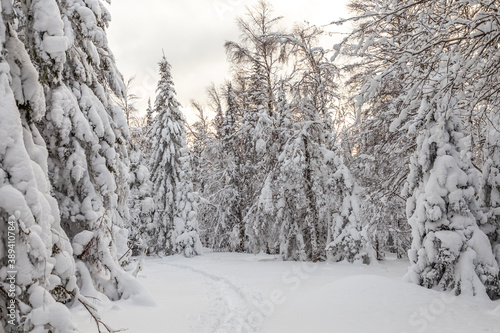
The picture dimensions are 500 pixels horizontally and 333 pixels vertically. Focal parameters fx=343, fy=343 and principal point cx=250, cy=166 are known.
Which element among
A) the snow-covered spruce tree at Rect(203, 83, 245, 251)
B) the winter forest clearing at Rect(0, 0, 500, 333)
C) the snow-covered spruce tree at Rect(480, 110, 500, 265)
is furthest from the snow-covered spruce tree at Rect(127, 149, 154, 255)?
the snow-covered spruce tree at Rect(480, 110, 500, 265)

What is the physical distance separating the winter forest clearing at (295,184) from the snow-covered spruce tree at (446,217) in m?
0.03

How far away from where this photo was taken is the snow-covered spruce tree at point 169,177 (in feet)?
82.4

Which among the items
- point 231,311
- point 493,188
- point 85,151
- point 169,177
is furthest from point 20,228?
point 169,177

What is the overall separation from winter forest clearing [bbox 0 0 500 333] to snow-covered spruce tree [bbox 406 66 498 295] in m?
0.03

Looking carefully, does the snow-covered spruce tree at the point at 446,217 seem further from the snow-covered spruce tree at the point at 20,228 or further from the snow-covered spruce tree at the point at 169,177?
the snow-covered spruce tree at the point at 169,177

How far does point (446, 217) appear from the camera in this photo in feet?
25.8

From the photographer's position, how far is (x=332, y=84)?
14.8 metres

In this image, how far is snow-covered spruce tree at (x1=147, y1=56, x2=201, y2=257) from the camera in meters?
25.1

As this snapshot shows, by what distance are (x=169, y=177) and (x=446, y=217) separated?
69.0 ft

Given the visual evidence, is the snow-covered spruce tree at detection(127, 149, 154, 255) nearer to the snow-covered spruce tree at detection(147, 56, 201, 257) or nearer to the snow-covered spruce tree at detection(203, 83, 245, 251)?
the snow-covered spruce tree at detection(147, 56, 201, 257)

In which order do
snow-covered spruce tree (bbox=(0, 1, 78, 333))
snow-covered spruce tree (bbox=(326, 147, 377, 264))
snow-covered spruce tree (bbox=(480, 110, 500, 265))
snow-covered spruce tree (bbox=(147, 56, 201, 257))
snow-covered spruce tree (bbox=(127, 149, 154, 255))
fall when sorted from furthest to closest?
1. snow-covered spruce tree (bbox=(147, 56, 201, 257))
2. snow-covered spruce tree (bbox=(127, 149, 154, 255))
3. snow-covered spruce tree (bbox=(326, 147, 377, 264))
4. snow-covered spruce tree (bbox=(480, 110, 500, 265))
5. snow-covered spruce tree (bbox=(0, 1, 78, 333))

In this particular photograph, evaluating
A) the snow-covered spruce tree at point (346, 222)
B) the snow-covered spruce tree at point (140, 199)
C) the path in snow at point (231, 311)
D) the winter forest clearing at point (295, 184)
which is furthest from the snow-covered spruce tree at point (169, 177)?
the path in snow at point (231, 311)

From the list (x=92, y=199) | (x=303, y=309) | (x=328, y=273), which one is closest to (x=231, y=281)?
(x=328, y=273)

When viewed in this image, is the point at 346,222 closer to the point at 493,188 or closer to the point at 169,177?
the point at 493,188
